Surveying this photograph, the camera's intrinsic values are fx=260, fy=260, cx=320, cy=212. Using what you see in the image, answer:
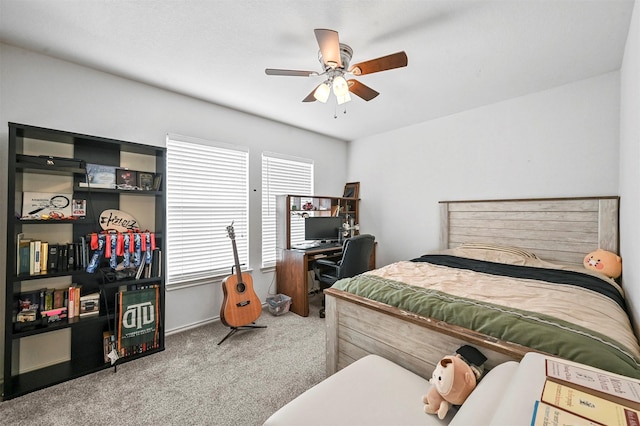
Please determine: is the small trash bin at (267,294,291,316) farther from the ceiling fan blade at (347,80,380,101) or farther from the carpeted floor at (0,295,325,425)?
the ceiling fan blade at (347,80,380,101)

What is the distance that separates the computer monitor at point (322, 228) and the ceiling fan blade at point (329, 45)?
90.7 inches

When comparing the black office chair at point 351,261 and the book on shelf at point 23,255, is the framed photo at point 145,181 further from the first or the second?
the black office chair at point 351,261

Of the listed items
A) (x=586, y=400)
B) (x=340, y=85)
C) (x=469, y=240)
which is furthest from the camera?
(x=469, y=240)

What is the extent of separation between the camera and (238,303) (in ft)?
9.00

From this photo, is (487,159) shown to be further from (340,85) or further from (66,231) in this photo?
(66,231)

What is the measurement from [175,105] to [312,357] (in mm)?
2912

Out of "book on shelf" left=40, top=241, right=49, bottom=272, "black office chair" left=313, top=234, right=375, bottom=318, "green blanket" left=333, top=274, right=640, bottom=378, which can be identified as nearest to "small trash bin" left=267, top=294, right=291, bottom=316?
"black office chair" left=313, top=234, right=375, bottom=318

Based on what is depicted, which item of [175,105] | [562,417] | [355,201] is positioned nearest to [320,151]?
[355,201]

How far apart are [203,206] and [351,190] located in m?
2.53

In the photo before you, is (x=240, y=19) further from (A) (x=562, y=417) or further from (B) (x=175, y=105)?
(A) (x=562, y=417)

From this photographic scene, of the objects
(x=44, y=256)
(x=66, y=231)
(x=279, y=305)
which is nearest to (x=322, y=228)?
(x=279, y=305)

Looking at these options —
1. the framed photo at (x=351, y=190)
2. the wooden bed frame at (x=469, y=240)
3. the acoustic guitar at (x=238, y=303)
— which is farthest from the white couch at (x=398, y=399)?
the framed photo at (x=351, y=190)

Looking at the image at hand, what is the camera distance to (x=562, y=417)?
59 cm

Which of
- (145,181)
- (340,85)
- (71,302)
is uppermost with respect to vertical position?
(340,85)
